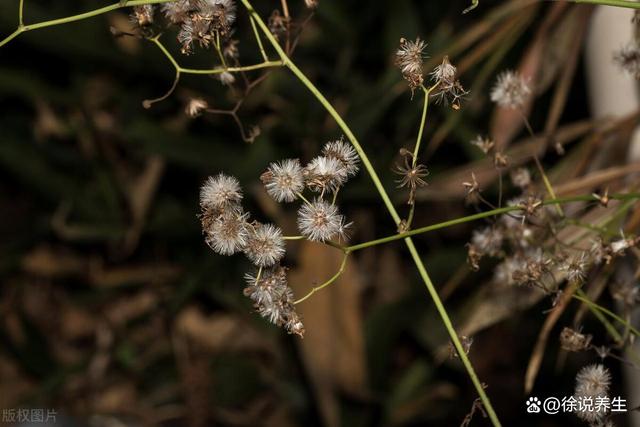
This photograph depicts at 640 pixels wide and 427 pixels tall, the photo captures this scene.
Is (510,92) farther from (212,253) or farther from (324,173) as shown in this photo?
(212,253)

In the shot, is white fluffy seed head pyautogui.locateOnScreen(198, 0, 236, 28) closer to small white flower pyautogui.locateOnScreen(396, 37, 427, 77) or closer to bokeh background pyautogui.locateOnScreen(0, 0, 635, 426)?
small white flower pyautogui.locateOnScreen(396, 37, 427, 77)

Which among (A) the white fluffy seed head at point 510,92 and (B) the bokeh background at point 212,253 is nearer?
(A) the white fluffy seed head at point 510,92

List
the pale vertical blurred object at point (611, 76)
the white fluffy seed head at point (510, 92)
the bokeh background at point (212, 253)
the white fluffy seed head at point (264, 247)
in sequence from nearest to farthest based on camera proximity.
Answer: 1. the white fluffy seed head at point (264, 247)
2. the white fluffy seed head at point (510, 92)
3. the pale vertical blurred object at point (611, 76)
4. the bokeh background at point (212, 253)

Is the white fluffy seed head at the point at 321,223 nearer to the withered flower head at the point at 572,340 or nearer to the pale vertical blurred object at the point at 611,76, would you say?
the withered flower head at the point at 572,340

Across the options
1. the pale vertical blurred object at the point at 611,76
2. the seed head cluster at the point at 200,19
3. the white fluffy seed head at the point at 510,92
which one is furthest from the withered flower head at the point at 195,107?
the pale vertical blurred object at the point at 611,76

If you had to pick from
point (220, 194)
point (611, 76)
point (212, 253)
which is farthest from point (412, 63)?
point (212, 253)

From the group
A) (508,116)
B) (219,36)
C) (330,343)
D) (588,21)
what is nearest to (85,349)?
(330,343)
